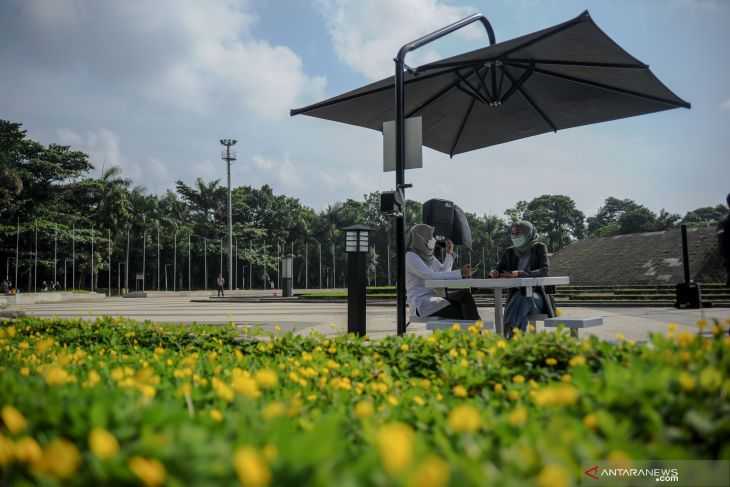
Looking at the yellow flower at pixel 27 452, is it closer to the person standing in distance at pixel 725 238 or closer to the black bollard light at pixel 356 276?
the person standing in distance at pixel 725 238

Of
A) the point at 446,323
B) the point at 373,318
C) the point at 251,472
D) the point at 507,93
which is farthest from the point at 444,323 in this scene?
the point at 373,318

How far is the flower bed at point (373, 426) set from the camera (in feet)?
3.21

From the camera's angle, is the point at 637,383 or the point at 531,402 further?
the point at 531,402

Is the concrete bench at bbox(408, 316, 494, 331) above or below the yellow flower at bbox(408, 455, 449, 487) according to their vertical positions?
below

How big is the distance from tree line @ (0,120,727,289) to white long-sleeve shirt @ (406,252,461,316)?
93.8ft

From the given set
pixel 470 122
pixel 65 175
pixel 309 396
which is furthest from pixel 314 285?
pixel 309 396

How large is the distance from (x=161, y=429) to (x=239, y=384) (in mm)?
279

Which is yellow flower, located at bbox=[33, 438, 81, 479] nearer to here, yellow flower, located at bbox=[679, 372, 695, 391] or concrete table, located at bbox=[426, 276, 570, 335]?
yellow flower, located at bbox=[679, 372, 695, 391]

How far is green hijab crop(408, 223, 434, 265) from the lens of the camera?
617 cm

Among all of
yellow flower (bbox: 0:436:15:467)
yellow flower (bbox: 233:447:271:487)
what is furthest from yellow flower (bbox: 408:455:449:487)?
yellow flower (bbox: 0:436:15:467)

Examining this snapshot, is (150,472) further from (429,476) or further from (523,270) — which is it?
(523,270)

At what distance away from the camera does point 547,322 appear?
529cm

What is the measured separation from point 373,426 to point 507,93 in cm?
644

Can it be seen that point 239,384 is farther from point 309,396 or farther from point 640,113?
point 640,113
